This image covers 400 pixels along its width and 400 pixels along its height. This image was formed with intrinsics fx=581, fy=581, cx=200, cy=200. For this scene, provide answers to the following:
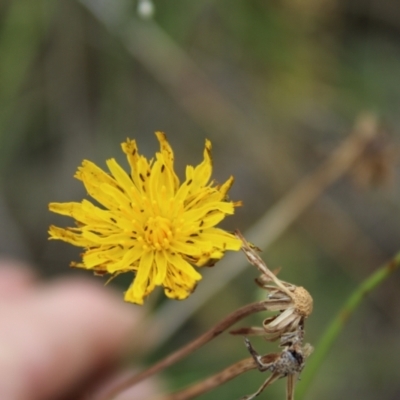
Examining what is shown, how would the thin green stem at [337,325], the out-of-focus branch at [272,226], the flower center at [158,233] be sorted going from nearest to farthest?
the flower center at [158,233] → the thin green stem at [337,325] → the out-of-focus branch at [272,226]

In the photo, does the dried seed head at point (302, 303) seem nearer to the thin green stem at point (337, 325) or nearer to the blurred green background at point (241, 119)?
the thin green stem at point (337, 325)

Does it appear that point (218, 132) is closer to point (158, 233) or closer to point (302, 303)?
point (158, 233)

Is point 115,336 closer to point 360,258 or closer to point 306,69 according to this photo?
point 360,258

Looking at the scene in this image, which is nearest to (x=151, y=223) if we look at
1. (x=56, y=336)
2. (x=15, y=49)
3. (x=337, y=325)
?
(x=337, y=325)

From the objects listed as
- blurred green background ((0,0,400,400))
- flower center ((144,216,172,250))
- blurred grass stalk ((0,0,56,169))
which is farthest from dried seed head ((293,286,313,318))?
blurred grass stalk ((0,0,56,169))

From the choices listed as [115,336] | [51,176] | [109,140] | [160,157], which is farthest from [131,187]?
[51,176]

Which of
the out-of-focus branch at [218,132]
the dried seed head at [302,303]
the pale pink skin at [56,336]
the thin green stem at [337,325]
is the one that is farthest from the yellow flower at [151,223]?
the pale pink skin at [56,336]
